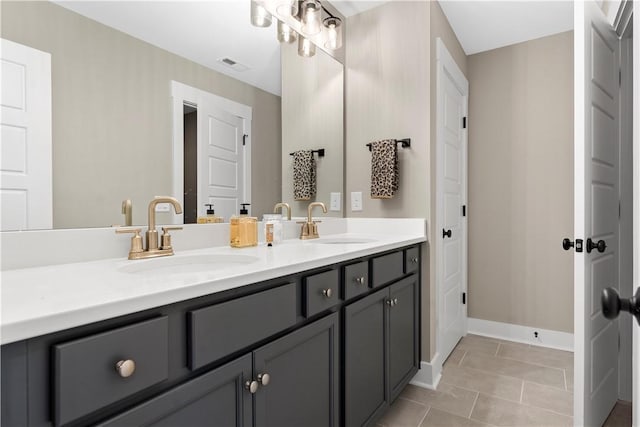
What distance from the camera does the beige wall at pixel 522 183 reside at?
266cm

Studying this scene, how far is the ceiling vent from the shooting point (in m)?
1.57

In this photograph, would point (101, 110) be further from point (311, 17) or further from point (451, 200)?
point (451, 200)

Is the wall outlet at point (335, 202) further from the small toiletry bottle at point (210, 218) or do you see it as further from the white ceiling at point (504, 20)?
the white ceiling at point (504, 20)

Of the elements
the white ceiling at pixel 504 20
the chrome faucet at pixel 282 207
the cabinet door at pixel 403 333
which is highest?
the white ceiling at pixel 504 20

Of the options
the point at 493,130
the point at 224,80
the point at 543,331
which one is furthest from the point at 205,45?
the point at 543,331

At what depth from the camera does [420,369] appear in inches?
83.4

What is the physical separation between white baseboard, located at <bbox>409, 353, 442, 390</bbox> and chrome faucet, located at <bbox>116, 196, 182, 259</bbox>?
5.31 ft

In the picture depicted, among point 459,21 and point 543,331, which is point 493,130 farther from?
point 543,331

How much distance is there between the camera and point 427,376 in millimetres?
2094

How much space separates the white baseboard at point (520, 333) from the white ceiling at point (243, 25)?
2.23 metres

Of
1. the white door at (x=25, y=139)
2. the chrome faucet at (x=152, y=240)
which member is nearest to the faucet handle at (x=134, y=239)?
the chrome faucet at (x=152, y=240)

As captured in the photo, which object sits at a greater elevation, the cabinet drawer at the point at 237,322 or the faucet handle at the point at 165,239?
the faucet handle at the point at 165,239

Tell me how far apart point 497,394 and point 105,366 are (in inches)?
81.7

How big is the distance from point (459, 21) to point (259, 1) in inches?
59.1
